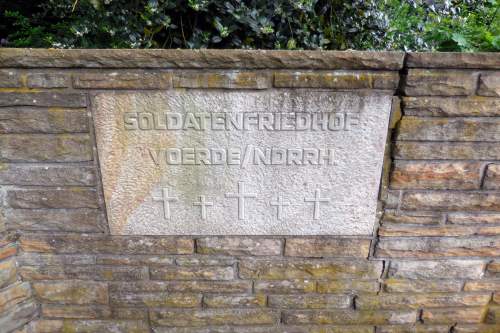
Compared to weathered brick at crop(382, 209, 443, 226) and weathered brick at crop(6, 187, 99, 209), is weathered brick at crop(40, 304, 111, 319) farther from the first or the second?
weathered brick at crop(382, 209, 443, 226)

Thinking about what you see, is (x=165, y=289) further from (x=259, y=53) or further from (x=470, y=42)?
(x=470, y=42)

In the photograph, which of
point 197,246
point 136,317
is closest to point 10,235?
point 136,317

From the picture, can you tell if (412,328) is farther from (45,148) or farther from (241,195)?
(45,148)

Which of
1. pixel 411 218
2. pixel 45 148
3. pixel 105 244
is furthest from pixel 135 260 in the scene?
pixel 411 218

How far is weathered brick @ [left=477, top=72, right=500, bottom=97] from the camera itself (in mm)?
1589

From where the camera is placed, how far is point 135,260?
189 centimetres

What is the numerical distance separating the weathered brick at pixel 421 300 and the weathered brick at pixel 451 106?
1.03 m

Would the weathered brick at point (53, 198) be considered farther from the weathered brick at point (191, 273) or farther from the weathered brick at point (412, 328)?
the weathered brick at point (412, 328)

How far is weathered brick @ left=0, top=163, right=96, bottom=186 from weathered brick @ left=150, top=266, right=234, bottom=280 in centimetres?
60

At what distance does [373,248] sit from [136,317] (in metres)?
1.38

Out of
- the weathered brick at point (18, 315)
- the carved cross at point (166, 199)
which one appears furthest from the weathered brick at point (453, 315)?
the weathered brick at point (18, 315)

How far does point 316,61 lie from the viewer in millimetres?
1540

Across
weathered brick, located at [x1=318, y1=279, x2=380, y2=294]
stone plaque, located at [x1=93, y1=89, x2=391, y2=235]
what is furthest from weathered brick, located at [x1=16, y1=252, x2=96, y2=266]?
weathered brick, located at [x1=318, y1=279, x2=380, y2=294]

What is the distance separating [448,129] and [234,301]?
143cm
